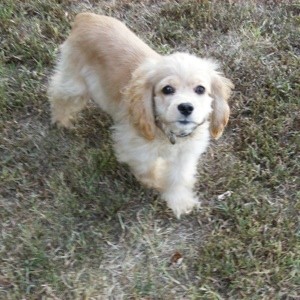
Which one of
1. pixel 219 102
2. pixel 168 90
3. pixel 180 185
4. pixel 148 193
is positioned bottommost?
pixel 148 193

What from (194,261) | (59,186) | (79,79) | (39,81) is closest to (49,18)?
(39,81)

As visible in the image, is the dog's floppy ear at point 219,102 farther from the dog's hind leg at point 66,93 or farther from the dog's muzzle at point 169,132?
the dog's hind leg at point 66,93

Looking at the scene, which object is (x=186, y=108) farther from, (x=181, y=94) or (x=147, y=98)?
(x=147, y=98)

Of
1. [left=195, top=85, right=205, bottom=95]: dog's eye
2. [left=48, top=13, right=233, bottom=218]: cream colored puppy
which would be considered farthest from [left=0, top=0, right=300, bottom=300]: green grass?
[left=195, top=85, right=205, bottom=95]: dog's eye

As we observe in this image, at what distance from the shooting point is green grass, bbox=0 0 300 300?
3.40 metres

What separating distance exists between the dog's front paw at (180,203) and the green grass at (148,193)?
54 millimetres

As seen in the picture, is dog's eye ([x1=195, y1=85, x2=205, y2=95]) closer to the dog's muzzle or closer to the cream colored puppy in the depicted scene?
the cream colored puppy

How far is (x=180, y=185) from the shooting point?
145 inches

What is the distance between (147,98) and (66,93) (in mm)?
887

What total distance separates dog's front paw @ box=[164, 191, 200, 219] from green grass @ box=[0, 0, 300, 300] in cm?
5

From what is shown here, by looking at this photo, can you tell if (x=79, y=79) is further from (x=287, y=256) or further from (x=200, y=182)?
(x=287, y=256)

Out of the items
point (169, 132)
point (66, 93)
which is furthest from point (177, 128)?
point (66, 93)

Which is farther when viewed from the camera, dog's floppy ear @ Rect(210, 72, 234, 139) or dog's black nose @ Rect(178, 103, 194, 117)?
dog's floppy ear @ Rect(210, 72, 234, 139)

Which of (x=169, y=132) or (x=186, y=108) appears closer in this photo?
(x=186, y=108)
